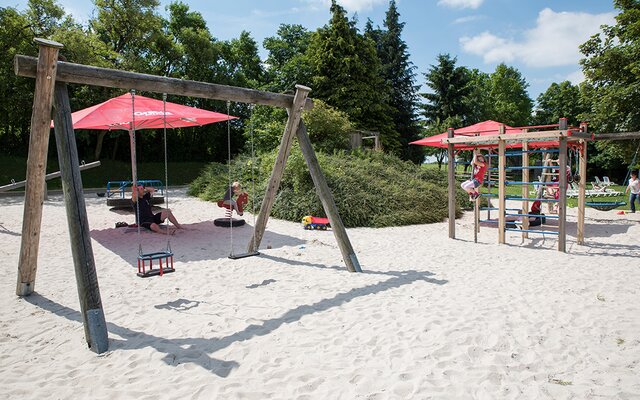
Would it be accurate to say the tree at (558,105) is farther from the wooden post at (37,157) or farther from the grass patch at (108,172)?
the wooden post at (37,157)

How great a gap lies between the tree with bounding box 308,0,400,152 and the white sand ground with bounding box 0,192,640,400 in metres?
20.4

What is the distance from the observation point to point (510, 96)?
146ft

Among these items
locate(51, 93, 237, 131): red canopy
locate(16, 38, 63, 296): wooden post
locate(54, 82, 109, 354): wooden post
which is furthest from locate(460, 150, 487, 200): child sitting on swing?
locate(16, 38, 63, 296): wooden post

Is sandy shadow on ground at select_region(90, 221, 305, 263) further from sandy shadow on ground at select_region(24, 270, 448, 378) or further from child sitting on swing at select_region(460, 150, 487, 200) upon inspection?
child sitting on swing at select_region(460, 150, 487, 200)

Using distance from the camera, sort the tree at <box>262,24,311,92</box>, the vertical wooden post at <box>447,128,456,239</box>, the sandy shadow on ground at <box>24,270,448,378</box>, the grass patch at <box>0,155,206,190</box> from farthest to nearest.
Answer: the tree at <box>262,24,311,92</box>, the grass patch at <box>0,155,206,190</box>, the vertical wooden post at <box>447,128,456,239</box>, the sandy shadow on ground at <box>24,270,448,378</box>

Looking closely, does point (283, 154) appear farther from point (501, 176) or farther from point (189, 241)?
point (501, 176)

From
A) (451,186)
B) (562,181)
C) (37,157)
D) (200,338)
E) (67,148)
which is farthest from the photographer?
(451,186)

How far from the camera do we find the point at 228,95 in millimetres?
5547

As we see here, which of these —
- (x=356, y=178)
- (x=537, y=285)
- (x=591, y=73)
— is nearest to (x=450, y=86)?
(x=591, y=73)

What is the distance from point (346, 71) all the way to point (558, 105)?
90.9ft

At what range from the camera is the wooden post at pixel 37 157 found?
399cm

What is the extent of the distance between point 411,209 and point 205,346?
350 inches

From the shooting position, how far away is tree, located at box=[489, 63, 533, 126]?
4191 centimetres

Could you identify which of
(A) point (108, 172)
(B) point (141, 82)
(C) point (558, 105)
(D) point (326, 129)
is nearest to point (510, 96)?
(C) point (558, 105)
